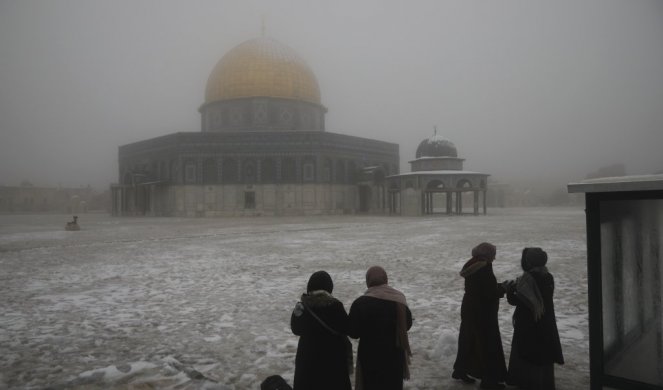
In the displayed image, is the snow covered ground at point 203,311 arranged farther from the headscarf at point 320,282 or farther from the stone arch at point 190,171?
the stone arch at point 190,171

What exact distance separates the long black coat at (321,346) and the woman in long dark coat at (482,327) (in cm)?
127

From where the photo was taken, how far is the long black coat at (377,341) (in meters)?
3.08

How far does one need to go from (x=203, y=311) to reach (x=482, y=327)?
3731mm

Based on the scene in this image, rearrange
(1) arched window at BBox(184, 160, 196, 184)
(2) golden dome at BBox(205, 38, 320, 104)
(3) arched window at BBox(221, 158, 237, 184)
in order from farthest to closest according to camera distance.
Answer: (2) golden dome at BBox(205, 38, 320, 104) → (3) arched window at BBox(221, 158, 237, 184) → (1) arched window at BBox(184, 160, 196, 184)

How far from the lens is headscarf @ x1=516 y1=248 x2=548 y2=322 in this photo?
11.7 feet

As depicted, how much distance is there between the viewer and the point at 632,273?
369cm

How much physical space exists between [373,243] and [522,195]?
51.3 m

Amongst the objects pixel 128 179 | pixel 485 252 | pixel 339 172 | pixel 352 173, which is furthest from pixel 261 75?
pixel 485 252

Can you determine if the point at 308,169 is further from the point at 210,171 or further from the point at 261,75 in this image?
the point at 261,75

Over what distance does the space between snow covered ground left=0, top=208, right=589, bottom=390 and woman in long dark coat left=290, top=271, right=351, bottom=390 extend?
0.99 m

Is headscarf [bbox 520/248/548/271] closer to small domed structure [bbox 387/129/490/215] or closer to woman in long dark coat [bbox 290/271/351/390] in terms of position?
woman in long dark coat [bbox 290/271/351/390]

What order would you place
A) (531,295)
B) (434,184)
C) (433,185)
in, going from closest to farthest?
(531,295), (433,185), (434,184)

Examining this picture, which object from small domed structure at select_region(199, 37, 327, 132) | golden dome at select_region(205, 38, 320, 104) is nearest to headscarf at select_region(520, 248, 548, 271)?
small domed structure at select_region(199, 37, 327, 132)

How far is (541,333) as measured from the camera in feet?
11.8
